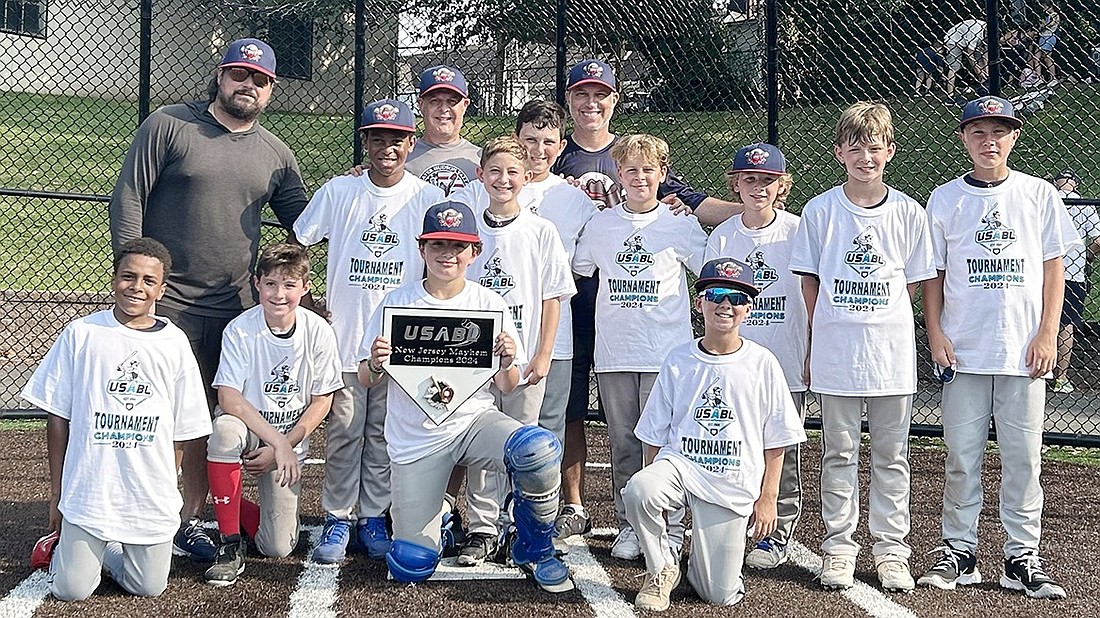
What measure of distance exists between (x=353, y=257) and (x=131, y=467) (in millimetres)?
1327

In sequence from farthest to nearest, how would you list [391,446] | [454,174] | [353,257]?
[454,174], [353,257], [391,446]

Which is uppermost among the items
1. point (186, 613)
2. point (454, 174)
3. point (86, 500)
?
point (454, 174)

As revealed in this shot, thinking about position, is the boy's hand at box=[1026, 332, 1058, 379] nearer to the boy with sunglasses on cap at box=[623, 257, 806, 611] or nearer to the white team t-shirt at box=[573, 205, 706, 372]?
the boy with sunglasses on cap at box=[623, 257, 806, 611]

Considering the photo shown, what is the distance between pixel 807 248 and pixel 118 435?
2862 millimetres

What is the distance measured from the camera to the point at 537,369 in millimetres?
4699

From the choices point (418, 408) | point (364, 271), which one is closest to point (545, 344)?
point (418, 408)

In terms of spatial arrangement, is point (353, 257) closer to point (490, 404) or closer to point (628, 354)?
point (490, 404)

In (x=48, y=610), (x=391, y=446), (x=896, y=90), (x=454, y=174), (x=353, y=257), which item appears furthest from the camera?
(x=896, y=90)

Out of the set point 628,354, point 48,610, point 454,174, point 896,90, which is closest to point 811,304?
point 628,354

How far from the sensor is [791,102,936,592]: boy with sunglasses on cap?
14.3 ft

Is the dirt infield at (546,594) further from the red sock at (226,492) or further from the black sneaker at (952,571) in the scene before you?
the red sock at (226,492)

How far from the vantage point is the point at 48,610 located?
12.9 feet

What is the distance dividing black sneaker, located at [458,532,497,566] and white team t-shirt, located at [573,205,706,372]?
922mm

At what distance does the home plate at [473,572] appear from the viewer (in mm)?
4422
